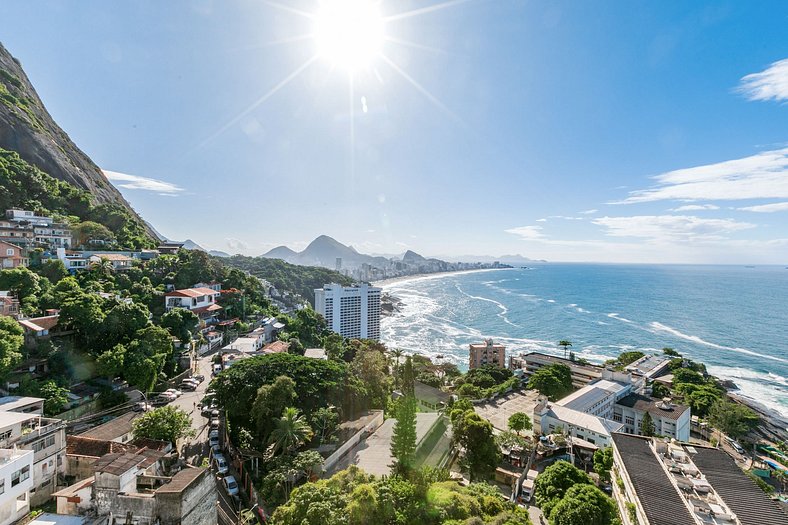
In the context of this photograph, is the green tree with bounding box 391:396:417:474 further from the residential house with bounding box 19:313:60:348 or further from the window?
the residential house with bounding box 19:313:60:348

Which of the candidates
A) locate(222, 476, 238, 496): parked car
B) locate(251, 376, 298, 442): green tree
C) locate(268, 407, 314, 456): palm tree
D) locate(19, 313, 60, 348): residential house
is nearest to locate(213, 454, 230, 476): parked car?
locate(222, 476, 238, 496): parked car

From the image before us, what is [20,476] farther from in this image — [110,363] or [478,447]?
[478,447]

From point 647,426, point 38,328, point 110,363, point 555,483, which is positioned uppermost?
point 38,328

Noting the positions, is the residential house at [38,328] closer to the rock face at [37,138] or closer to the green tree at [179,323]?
the green tree at [179,323]

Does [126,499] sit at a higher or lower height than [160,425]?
lower

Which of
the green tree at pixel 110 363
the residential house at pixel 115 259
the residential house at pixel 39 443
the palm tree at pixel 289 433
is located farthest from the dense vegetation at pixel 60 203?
the palm tree at pixel 289 433

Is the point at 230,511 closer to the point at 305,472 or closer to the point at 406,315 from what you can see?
the point at 305,472

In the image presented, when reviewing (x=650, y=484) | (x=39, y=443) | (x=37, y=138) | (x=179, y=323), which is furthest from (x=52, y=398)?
(x=37, y=138)

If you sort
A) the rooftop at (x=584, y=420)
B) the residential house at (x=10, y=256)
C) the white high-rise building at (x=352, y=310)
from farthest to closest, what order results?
the white high-rise building at (x=352, y=310) < the residential house at (x=10, y=256) < the rooftop at (x=584, y=420)
